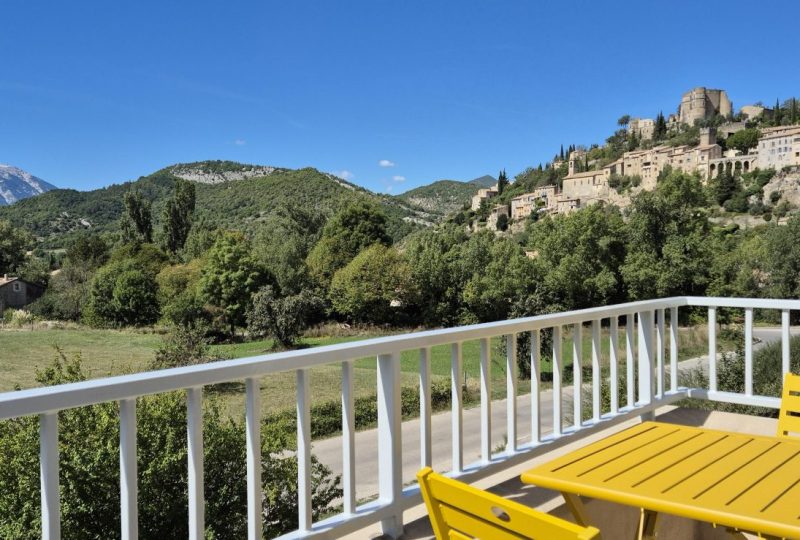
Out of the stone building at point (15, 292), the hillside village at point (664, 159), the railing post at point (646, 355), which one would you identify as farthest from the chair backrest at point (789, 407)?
the hillside village at point (664, 159)

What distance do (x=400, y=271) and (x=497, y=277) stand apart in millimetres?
5303

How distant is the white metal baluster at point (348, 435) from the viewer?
1702mm

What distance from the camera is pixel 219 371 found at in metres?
1.39

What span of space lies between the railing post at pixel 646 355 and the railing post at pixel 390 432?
188cm

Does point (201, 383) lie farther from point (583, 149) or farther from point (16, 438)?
point (583, 149)

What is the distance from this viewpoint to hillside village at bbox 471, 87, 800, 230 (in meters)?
63.5

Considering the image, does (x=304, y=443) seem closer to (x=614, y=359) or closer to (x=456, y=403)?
(x=456, y=403)

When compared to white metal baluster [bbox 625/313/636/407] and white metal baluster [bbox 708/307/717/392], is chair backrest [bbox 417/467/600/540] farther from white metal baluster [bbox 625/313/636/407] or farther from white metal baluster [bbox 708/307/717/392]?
white metal baluster [bbox 708/307/717/392]

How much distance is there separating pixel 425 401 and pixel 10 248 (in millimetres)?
57300

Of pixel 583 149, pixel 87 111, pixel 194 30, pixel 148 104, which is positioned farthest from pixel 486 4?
pixel 583 149

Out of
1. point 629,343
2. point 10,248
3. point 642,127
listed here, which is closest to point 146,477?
point 629,343

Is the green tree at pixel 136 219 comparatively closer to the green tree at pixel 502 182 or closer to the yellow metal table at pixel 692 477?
the yellow metal table at pixel 692 477

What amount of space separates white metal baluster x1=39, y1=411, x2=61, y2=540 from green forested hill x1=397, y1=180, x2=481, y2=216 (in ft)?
256

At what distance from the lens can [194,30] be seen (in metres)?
41.5
